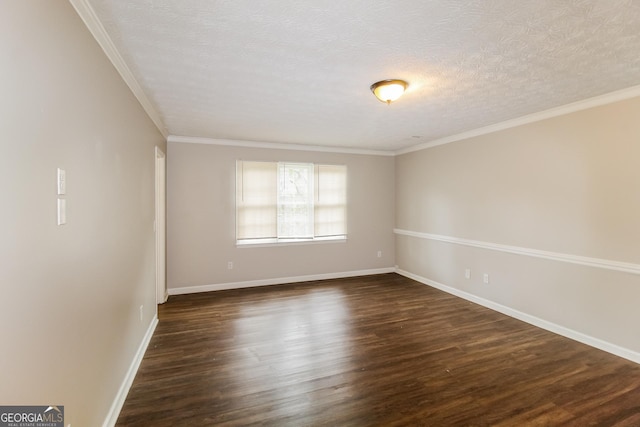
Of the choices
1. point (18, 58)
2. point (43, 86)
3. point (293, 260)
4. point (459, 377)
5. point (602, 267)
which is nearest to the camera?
point (18, 58)

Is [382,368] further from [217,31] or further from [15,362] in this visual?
[217,31]

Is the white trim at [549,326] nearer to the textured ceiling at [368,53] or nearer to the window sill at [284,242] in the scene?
the window sill at [284,242]

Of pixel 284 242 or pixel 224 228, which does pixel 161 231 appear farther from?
pixel 284 242

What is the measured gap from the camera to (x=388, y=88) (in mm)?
2525

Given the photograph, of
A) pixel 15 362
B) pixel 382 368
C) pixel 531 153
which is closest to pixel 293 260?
pixel 382 368

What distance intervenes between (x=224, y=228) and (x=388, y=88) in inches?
136

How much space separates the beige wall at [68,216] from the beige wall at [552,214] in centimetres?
424

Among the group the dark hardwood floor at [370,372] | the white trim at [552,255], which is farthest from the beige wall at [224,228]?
the white trim at [552,255]

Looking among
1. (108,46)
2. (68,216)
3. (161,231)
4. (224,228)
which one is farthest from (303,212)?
(68,216)

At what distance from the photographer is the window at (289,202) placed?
16.6ft

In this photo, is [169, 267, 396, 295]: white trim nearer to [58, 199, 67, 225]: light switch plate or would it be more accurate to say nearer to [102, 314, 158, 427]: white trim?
[102, 314, 158, 427]: white trim

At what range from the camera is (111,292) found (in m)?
1.97

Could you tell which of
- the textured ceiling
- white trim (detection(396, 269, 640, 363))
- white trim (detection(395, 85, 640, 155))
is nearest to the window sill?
white trim (detection(396, 269, 640, 363))

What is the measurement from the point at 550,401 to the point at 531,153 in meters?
2.65
